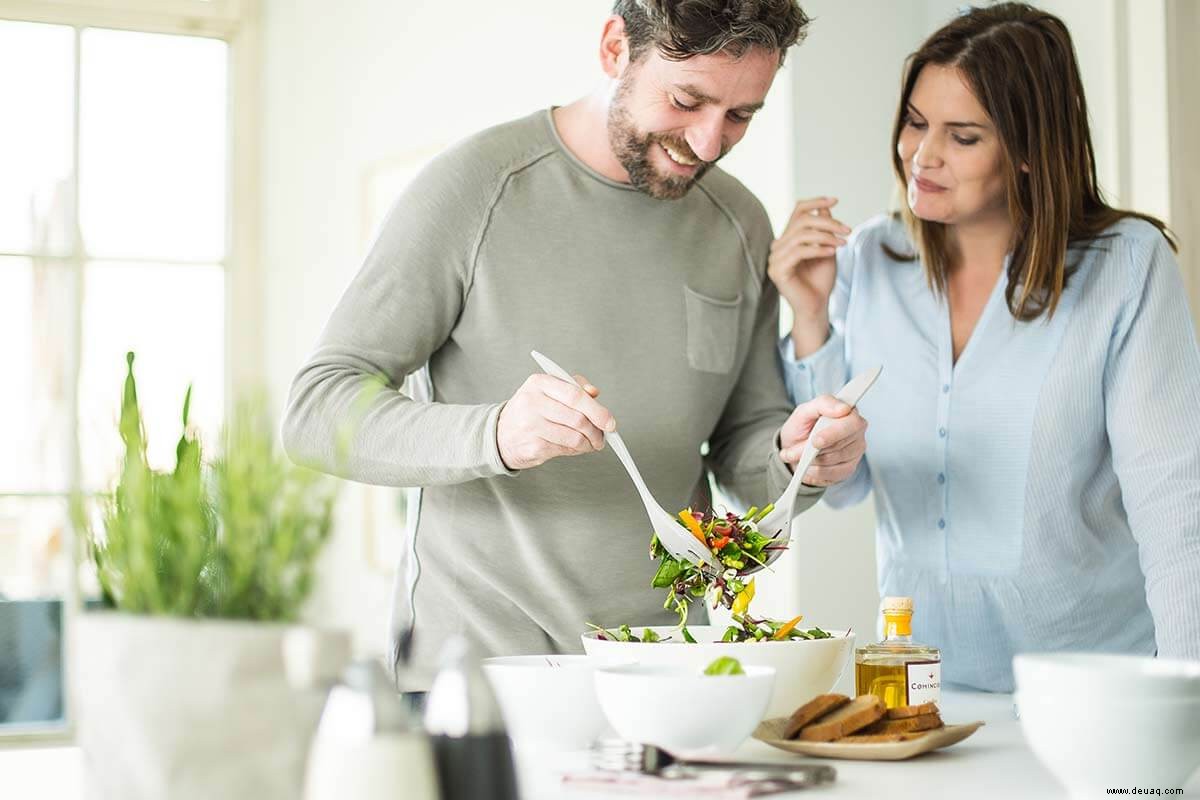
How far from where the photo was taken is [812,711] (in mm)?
1158

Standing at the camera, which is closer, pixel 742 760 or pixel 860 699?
pixel 742 760

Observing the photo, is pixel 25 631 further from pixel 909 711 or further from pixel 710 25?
pixel 909 711

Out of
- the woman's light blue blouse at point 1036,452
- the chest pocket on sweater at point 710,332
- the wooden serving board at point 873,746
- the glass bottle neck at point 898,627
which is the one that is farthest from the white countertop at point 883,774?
the chest pocket on sweater at point 710,332

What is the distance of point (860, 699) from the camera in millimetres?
1177

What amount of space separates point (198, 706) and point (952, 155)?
4.64ft

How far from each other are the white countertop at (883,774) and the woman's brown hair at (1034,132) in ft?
2.48

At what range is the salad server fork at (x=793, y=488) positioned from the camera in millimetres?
1522

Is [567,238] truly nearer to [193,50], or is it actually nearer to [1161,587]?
[1161,587]

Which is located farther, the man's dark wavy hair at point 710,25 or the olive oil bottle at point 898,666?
the man's dark wavy hair at point 710,25

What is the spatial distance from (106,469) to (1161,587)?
122 cm

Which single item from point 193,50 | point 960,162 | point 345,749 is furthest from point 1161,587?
point 193,50

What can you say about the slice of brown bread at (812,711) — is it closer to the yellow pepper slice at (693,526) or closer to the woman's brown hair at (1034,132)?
the yellow pepper slice at (693,526)

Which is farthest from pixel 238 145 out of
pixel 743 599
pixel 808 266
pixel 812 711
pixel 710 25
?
pixel 812 711

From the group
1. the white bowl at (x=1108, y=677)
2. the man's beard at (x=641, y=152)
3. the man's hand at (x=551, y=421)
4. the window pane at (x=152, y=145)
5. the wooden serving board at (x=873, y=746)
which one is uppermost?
the window pane at (x=152, y=145)
